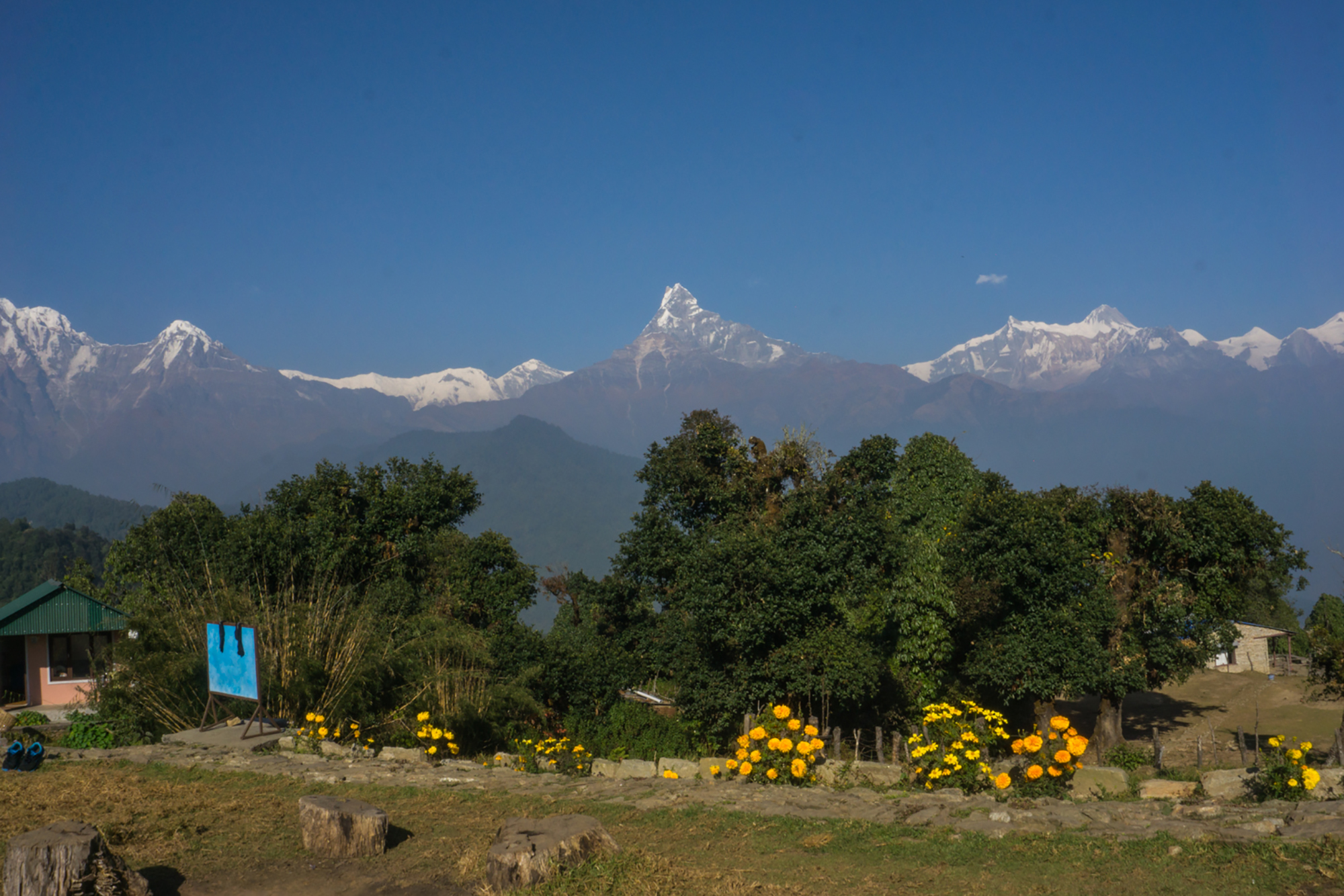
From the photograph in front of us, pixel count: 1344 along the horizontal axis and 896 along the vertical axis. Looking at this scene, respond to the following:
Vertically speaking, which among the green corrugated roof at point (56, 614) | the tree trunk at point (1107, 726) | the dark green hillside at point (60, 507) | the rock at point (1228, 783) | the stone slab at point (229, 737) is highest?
→ the dark green hillside at point (60, 507)

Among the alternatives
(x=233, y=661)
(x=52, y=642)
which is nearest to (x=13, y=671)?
(x=52, y=642)

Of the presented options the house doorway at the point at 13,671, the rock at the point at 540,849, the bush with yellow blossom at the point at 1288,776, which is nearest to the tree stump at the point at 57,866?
the rock at the point at 540,849

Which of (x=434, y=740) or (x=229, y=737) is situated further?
(x=229, y=737)

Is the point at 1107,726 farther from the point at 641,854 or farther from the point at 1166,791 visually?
the point at 641,854

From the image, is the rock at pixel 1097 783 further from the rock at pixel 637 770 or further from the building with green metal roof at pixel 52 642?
the building with green metal roof at pixel 52 642

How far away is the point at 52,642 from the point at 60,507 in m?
200

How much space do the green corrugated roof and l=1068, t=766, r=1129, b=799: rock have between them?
21.7 m

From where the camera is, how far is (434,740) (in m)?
11.1

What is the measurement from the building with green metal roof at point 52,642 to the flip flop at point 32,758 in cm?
1363

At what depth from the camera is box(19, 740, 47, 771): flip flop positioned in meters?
9.19

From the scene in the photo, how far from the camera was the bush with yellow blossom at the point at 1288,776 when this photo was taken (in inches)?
297

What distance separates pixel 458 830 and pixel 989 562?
15476 millimetres

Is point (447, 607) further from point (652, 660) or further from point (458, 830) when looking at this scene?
point (458, 830)

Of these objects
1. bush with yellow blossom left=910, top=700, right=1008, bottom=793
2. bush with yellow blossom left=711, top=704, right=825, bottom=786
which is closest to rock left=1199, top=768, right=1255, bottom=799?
bush with yellow blossom left=910, top=700, right=1008, bottom=793
